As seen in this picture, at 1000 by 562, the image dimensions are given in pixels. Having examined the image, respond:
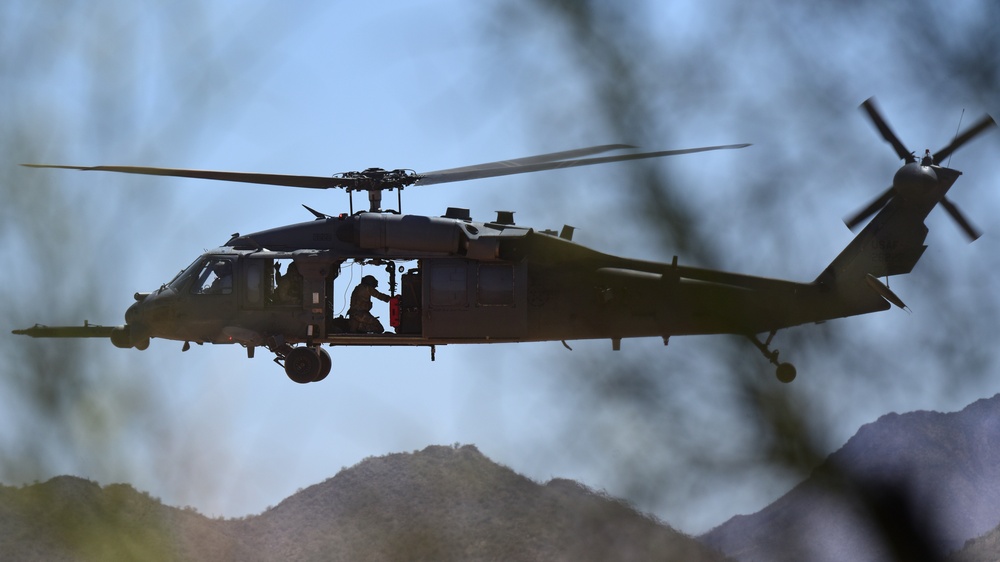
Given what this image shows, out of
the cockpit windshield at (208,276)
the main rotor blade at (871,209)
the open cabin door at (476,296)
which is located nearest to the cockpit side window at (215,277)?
the cockpit windshield at (208,276)

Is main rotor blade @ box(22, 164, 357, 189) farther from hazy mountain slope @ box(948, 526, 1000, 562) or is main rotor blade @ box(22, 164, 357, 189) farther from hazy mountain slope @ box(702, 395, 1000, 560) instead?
hazy mountain slope @ box(948, 526, 1000, 562)

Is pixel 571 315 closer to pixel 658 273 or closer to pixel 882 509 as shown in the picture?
pixel 658 273

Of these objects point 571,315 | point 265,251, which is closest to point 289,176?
point 265,251

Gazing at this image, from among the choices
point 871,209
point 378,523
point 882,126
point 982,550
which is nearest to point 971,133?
point 882,126

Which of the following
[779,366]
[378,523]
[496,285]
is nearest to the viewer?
[779,366]

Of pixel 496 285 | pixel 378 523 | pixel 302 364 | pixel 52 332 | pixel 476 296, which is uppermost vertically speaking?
pixel 496 285

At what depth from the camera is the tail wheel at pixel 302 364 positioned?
25.5 meters

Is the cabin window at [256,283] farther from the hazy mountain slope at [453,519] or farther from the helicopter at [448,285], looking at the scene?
the hazy mountain slope at [453,519]

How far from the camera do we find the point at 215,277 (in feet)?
85.4

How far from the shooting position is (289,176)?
26.0m

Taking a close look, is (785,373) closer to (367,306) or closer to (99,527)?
(367,306)

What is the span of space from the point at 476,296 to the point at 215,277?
5.11 m

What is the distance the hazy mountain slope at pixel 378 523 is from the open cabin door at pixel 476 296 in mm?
2304

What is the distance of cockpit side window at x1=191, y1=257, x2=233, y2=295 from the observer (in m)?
25.9
